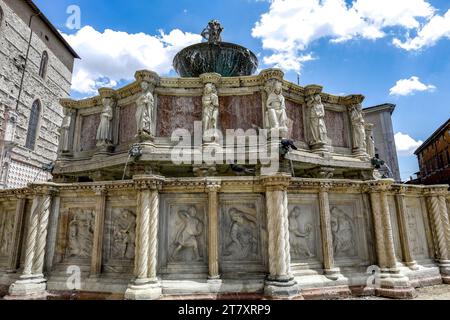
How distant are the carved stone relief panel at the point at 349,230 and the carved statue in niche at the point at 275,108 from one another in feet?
8.43

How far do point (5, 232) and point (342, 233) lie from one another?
8613 millimetres

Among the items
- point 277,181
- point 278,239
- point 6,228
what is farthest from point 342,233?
point 6,228

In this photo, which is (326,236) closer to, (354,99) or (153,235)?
(153,235)

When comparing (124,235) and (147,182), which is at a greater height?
(147,182)

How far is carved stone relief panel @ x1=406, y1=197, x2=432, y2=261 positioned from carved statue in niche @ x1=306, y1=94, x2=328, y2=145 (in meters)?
3.07

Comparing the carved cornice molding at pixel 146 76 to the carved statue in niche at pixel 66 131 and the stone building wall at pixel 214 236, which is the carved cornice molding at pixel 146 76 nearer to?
the carved statue in niche at pixel 66 131

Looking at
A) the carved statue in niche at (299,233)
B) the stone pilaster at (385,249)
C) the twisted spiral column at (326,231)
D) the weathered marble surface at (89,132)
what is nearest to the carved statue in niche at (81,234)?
the weathered marble surface at (89,132)

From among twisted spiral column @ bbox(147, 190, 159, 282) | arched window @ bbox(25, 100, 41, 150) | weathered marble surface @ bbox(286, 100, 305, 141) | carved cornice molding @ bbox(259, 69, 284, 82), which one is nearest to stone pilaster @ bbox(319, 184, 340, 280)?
weathered marble surface @ bbox(286, 100, 305, 141)

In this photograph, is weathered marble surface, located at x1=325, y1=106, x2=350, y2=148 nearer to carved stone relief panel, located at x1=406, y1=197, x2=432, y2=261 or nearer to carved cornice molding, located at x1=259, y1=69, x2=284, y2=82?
carved cornice molding, located at x1=259, y1=69, x2=284, y2=82

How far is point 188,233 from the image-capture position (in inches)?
259

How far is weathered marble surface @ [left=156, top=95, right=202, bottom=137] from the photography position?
9.33 m

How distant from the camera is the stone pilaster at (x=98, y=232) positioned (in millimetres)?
6570
